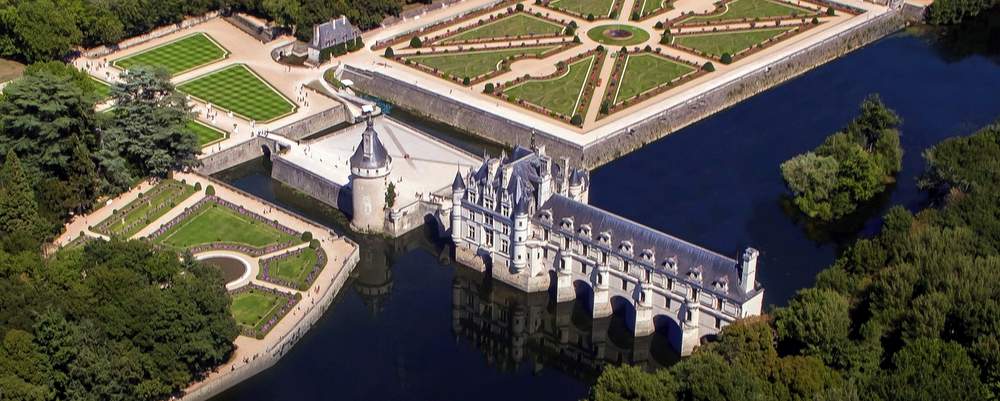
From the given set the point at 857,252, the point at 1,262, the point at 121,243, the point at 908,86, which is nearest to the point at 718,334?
the point at 857,252

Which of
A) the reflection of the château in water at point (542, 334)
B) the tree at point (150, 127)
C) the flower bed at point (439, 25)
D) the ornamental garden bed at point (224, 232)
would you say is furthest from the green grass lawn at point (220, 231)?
the flower bed at point (439, 25)

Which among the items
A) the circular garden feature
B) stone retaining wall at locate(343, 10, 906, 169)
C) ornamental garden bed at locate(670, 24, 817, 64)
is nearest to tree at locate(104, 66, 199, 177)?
stone retaining wall at locate(343, 10, 906, 169)

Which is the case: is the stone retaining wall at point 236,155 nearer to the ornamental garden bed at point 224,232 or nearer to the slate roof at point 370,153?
the ornamental garden bed at point 224,232

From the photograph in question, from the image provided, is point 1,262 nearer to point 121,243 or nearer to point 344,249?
point 121,243

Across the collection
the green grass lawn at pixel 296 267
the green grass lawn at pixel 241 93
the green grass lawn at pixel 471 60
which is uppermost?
the green grass lawn at pixel 471 60

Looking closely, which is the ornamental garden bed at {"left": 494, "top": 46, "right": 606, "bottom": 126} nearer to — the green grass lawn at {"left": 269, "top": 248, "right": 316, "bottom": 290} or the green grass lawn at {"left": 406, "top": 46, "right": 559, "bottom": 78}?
the green grass lawn at {"left": 406, "top": 46, "right": 559, "bottom": 78}

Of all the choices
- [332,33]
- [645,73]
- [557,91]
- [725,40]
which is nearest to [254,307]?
[557,91]
